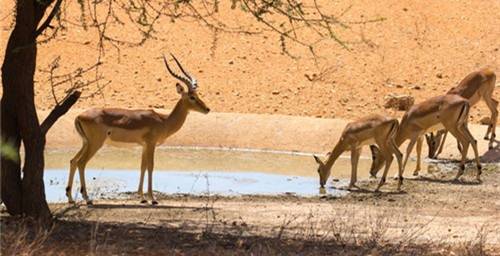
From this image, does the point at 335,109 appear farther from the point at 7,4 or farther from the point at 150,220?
the point at 150,220

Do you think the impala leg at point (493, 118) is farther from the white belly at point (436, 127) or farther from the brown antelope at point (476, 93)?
the white belly at point (436, 127)

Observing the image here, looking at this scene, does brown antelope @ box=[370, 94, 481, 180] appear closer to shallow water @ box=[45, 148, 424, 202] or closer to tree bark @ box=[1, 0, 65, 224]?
shallow water @ box=[45, 148, 424, 202]

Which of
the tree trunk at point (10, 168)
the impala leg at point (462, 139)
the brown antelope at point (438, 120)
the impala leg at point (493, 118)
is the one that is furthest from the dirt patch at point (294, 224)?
the impala leg at point (493, 118)

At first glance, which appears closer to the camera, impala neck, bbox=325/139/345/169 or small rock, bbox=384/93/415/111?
impala neck, bbox=325/139/345/169

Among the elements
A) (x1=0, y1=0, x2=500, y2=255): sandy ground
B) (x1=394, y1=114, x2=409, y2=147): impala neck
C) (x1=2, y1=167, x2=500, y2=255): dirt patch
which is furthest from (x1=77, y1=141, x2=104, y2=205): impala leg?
(x1=394, y1=114, x2=409, y2=147): impala neck

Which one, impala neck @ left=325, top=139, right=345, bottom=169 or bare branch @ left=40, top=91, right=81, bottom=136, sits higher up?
bare branch @ left=40, top=91, right=81, bottom=136

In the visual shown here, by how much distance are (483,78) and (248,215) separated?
26.0 ft

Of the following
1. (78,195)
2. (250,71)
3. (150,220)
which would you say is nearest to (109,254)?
(150,220)

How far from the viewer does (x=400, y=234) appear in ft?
32.5

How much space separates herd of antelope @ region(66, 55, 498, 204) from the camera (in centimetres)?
1262

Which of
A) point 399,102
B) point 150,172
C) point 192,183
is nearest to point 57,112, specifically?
point 150,172

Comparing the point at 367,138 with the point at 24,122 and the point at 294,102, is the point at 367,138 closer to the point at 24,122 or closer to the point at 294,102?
the point at 24,122

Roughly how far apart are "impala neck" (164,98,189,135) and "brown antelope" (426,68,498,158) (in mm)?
5206

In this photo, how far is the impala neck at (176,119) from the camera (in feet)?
43.6
